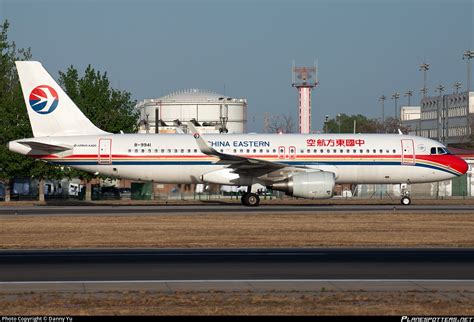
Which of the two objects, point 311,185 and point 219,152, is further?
point 219,152

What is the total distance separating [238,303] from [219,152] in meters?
32.9

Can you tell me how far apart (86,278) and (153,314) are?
5041 mm

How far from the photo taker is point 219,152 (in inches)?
1948

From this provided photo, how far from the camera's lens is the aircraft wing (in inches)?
1864

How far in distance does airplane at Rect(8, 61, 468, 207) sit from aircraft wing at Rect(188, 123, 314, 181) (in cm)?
6

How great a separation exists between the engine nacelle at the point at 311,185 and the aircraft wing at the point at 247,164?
48.5 inches

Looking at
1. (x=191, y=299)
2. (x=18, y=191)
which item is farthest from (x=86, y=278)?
(x=18, y=191)

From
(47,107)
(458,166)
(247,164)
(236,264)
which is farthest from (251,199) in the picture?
(236,264)

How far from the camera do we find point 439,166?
168ft

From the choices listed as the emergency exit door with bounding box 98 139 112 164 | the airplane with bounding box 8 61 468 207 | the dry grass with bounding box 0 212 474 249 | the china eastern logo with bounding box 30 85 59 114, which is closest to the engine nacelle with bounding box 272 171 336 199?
the airplane with bounding box 8 61 468 207

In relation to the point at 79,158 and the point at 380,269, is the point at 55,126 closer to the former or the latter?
the point at 79,158

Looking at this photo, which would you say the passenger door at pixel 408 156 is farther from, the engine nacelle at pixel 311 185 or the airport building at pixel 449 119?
the airport building at pixel 449 119

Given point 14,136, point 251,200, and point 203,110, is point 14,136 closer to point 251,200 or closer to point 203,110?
point 251,200

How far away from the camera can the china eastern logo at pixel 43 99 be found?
5103cm
